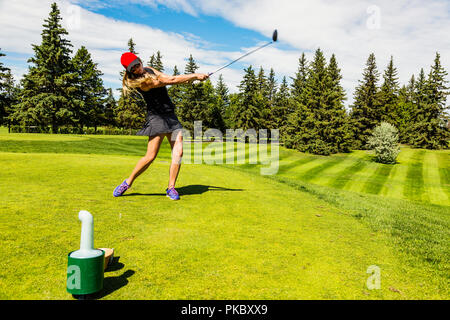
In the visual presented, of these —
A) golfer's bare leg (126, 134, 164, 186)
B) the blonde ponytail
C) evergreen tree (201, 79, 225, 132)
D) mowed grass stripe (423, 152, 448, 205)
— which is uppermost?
evergreen tree (201, 79, 225, 132)

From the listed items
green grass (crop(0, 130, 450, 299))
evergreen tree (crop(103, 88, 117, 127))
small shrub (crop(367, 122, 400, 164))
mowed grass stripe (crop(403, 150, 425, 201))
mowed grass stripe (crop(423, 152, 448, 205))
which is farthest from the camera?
evergreen tree (crop(103, 88, 117, 127))

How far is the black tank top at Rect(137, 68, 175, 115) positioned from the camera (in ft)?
21.1

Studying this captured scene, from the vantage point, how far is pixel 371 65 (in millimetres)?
69938

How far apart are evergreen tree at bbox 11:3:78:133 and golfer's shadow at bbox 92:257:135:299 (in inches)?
2395

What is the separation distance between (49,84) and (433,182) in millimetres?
63545

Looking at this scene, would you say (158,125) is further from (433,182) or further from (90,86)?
(90,86)

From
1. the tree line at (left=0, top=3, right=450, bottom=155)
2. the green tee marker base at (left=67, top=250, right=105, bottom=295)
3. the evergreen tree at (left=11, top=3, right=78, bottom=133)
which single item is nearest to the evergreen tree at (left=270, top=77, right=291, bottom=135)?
the tree line at (left=0, top=3, right=450, bottom=155)

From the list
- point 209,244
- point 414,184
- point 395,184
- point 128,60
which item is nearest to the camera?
point 209,244

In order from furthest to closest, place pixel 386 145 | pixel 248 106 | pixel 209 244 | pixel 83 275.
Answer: pixel 248 106
pixel 386 145
pixel 209 244
pixel 83 275

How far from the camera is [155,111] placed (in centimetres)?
660

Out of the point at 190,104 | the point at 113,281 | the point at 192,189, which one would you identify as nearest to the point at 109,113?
the point at 190,104

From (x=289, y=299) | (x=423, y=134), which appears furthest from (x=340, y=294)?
(x=423, y=134)

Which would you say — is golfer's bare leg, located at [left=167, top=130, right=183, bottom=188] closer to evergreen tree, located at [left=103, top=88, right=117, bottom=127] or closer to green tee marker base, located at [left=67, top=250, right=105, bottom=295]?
green tee marker base, located at [left=67, top=250, right=105, bottom=295]
